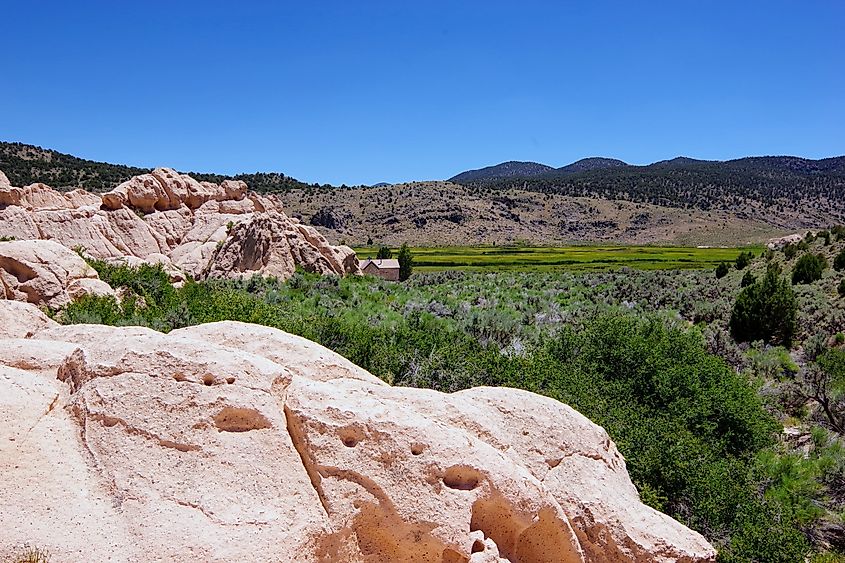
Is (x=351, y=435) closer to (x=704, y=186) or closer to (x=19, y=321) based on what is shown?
(x=19, y=321)

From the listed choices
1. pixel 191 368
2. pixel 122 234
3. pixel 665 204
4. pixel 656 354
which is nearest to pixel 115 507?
pixel 191 368

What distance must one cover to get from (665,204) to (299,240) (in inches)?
4147

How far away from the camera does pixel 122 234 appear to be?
1241 inches

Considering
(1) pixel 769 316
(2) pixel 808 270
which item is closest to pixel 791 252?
(2) pixel 808 270

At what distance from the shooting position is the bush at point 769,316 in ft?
78.2

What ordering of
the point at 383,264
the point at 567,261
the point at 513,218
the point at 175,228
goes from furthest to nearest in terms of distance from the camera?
the point at 513,218 < the point at 567,261 < the point at 383,264 < the point at 175,228

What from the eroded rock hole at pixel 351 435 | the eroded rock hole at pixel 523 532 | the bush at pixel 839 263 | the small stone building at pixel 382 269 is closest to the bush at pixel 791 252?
the bush at pixel 839 263

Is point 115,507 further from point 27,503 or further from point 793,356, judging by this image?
point 793,356

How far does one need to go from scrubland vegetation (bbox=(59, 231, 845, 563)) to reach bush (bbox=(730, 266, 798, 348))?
0.18 feet

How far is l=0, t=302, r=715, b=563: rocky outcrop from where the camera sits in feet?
15.1

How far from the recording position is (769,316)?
23.8 metres

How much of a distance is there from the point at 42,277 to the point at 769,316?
958 inches

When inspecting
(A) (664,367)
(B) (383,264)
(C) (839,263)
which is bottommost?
(A) (664,367)

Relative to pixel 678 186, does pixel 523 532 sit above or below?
below
